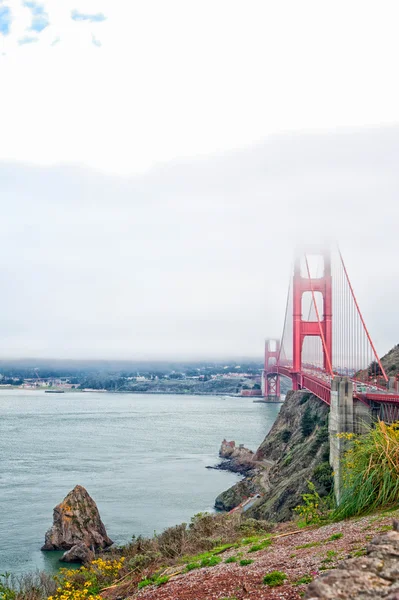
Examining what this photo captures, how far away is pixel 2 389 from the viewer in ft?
591

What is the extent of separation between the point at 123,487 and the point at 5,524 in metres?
9.43

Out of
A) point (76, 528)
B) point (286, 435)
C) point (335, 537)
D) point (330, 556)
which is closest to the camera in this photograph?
point (330, 556)

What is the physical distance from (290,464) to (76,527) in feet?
30.1

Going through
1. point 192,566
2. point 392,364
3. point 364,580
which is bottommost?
point 192,566

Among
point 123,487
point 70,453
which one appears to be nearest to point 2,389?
point 70,453

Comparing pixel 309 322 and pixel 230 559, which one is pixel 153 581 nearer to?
pixel 230 559

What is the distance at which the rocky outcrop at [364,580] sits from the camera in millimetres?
4203

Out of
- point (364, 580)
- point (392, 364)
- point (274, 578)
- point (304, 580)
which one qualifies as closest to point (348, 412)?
point (274, 578)

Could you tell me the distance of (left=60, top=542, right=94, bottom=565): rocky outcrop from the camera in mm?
21547

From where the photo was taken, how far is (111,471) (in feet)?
131

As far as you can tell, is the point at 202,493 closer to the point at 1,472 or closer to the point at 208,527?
the point at 1,472

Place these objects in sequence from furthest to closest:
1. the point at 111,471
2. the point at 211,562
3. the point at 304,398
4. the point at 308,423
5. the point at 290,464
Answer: the point at 111,471, the point at 304,398, the point at 308,423, the point at 290,464, the point at 211,562

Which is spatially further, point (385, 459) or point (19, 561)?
point (19, 561)

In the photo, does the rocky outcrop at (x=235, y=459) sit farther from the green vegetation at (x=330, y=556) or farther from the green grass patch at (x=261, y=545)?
the green vegetation at (x=330, y=556)
